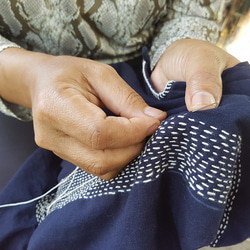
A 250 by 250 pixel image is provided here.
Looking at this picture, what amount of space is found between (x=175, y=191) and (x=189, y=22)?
45 cm

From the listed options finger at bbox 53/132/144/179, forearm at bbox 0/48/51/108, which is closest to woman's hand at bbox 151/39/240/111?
finger at bbox 53/132/144/179

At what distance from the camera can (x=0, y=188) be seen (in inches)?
21.2

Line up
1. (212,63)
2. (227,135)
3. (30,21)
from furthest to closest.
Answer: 1. (30,21)
2. (212,63)
3. (227,135)

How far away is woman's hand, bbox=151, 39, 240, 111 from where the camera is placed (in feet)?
0.98

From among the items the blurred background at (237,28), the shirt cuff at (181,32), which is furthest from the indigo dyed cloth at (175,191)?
the blurred background at (237,28)

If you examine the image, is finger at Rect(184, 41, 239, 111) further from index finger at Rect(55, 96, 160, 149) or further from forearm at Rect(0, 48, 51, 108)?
forearm at Rect(0, 48, 51, 108)

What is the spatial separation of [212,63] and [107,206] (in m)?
0.27

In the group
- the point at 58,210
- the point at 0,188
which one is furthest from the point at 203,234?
the point at 0,188

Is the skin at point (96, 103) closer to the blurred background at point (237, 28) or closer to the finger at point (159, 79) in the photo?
the finger at point (159, 79)

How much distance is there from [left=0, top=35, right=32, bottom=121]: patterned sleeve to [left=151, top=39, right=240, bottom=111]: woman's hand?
30 centimetres

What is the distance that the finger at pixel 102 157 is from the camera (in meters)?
0.30

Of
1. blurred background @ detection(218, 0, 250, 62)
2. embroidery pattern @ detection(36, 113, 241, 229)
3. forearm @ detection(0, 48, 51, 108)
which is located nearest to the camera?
embroidery pattern @ detection(36, 113, 241, 229)

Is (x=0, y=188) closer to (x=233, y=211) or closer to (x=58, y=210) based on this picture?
(x=58, y=210)

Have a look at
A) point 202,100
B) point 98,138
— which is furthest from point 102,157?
point 202,100
